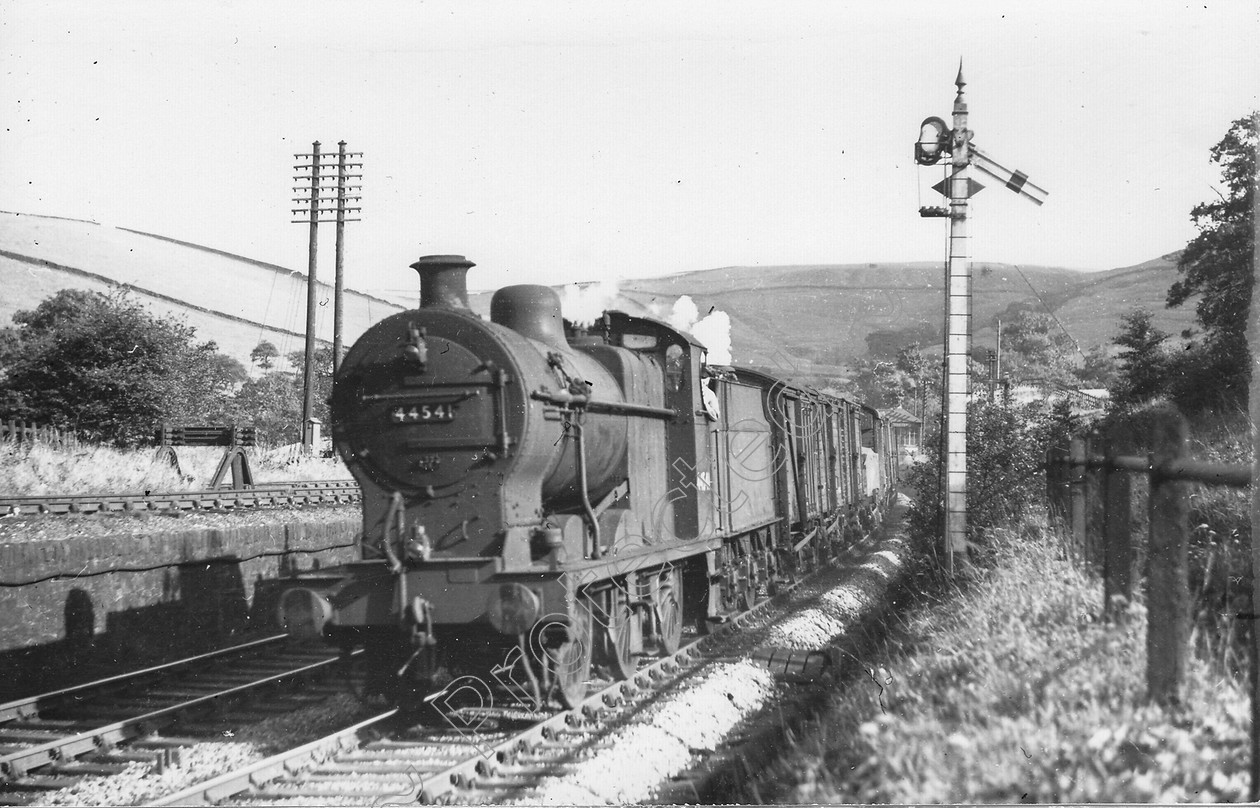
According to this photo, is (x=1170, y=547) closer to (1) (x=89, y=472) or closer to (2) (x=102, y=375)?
(1) (x=89, y=472)

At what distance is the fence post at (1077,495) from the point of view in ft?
26.2

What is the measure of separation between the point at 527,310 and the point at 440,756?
359cm

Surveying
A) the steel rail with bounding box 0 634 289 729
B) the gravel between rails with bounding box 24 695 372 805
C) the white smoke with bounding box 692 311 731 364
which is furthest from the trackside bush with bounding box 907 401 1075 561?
the steel rail with bounding box 0 634 289 729

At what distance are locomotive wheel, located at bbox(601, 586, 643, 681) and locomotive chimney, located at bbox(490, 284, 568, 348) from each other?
7.19 feet

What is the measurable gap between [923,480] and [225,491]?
11.9 metres

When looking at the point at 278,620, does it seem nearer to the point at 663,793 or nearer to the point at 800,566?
the point at 663,793

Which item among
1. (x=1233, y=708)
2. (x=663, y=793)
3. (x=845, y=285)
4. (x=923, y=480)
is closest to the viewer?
(x=1233, y=708)

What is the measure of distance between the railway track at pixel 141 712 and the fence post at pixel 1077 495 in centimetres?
655

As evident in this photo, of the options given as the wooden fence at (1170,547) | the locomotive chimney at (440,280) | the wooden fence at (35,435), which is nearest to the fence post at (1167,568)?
the wooden fence at (1170,547)

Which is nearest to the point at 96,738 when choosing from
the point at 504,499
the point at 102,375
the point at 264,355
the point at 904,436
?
the point at 504,499

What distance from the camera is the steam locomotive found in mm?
6898

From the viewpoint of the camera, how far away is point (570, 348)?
28.0ft

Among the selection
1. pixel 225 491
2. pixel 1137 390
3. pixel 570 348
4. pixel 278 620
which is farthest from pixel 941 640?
pixel 225 491

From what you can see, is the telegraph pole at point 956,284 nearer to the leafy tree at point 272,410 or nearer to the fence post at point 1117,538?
the fence post at point 1117,538
